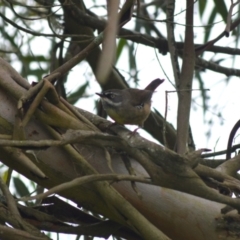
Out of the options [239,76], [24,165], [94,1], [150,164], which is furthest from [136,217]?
[94,1]

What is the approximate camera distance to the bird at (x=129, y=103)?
2.88 meters

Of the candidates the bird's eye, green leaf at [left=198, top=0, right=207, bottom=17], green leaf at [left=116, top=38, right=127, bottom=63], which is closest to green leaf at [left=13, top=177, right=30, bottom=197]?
the bird's eye

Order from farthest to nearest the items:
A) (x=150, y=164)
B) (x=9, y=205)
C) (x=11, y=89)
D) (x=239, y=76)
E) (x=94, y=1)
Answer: (x=94, y=1), (x=239, y=76), (x=11, y=89), (x=9, y=205), (x=150, y=164)

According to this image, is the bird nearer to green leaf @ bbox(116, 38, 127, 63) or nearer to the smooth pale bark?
green leaf @ bbox(116, 38, 127, 63)

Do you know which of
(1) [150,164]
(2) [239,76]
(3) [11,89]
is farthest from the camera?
(2) [239,76]

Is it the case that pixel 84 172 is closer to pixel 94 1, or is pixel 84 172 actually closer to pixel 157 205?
pixel 157 205

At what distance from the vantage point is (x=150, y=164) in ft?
4.71

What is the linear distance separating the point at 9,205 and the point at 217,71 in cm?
187

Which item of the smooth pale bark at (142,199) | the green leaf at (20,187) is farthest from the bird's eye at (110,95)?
the smooth pale bark at (142,199)

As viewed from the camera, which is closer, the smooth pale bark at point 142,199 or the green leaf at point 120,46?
the smooth pale bark at point 142,199

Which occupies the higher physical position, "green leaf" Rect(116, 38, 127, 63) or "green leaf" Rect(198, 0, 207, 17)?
"green leaf" Rect(198, 0, 207, 17)

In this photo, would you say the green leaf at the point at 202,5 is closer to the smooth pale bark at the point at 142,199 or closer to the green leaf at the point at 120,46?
the green leaf at the point at 120,46

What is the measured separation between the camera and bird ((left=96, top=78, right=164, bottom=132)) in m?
2.88

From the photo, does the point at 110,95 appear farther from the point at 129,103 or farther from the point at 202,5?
the point at 202,5
